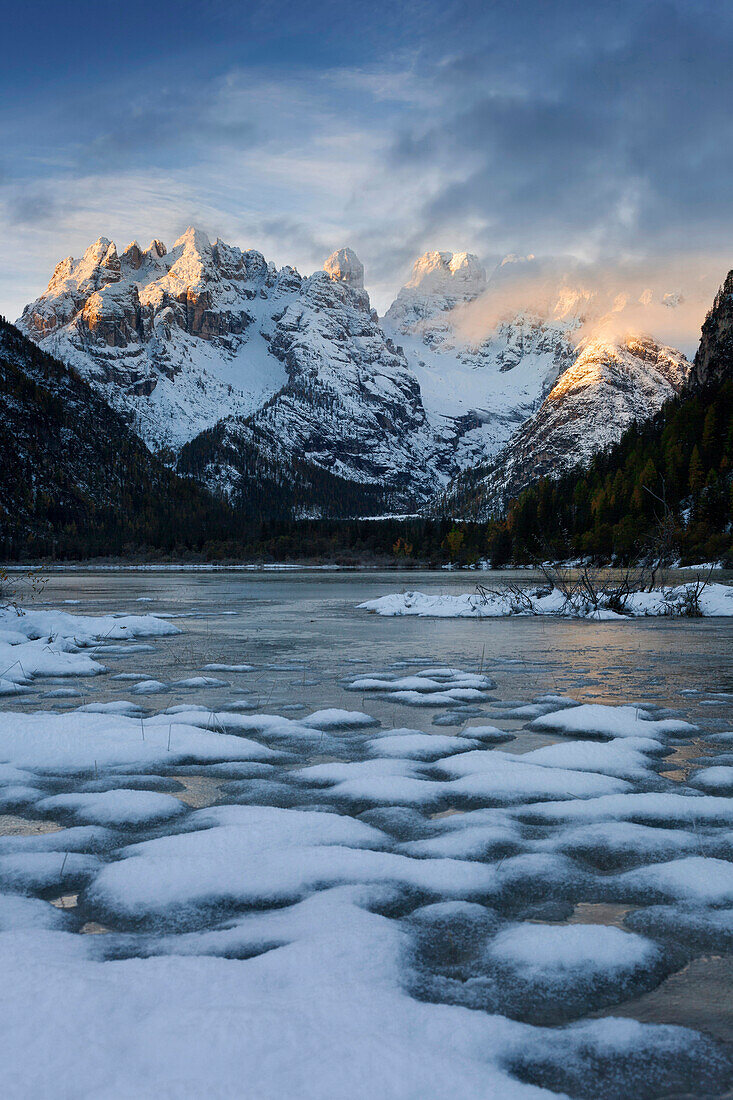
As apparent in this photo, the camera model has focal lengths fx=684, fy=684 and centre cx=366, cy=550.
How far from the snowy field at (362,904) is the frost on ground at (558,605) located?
21.0m

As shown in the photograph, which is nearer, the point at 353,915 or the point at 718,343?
the point at 353,915

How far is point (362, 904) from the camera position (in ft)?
12.3

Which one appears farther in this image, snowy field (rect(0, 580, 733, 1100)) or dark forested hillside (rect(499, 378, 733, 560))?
dark forested hillside (rect(499, 378, 733, 560))

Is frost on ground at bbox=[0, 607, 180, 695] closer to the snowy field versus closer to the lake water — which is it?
the lake water

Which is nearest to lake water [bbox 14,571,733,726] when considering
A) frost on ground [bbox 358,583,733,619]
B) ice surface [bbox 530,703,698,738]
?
ice surface [bbox 530,703,698,738]

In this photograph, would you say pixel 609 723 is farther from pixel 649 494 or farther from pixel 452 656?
pixel 649 494

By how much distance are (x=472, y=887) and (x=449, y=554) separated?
128907mm

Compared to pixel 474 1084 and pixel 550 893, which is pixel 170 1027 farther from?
pixel 550 893

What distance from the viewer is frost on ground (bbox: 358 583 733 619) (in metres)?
28.8

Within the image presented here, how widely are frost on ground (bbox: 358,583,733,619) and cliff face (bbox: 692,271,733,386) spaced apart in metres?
121

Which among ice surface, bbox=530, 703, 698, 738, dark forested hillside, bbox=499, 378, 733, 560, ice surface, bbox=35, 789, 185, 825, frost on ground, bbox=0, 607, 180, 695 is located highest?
dark forested hillside, bbox=499, 378, 733, 560

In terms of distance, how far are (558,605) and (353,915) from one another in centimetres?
2796

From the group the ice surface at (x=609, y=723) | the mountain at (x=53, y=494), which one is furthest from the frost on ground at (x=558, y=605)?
the mountain at (x=53, y=494)

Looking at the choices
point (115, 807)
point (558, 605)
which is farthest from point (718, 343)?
point (115, 807)
